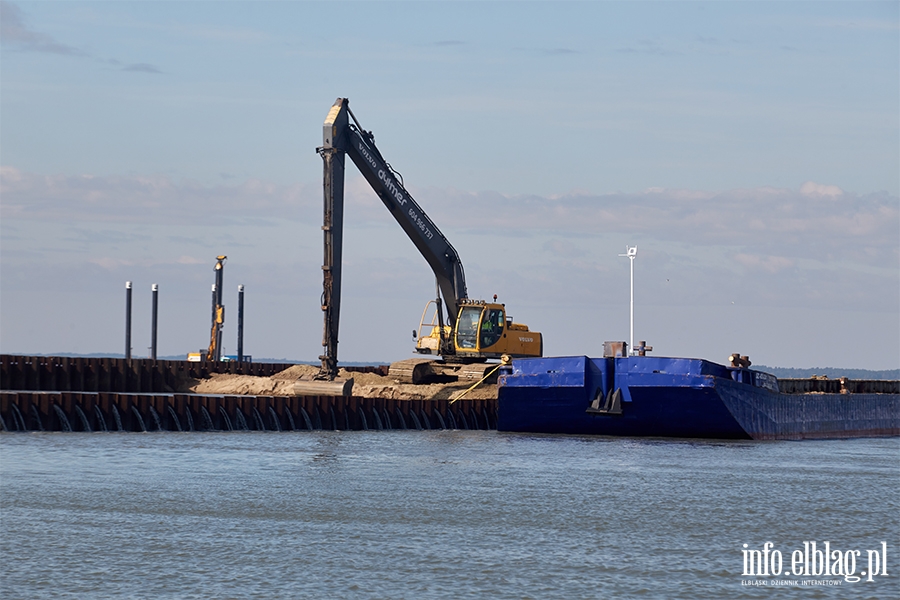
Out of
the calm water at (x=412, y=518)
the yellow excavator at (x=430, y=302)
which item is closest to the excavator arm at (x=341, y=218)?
the yellow excavator at (x=430, y=302)

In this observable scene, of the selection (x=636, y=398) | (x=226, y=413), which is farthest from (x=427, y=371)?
(x=636, y=398)

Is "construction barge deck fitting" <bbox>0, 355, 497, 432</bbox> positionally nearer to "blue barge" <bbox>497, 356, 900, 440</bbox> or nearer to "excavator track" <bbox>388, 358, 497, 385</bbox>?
"excavator track" <bbox>388, 358, 497, 385</bbox>

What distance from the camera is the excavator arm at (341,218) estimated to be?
41.2 m

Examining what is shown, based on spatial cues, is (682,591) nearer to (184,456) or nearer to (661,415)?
(184,456)

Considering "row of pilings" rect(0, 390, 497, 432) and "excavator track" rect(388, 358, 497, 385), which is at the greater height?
"excavator track" rect(388, 358, 497, 385)

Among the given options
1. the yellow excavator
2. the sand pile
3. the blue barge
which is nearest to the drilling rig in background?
the sand pile

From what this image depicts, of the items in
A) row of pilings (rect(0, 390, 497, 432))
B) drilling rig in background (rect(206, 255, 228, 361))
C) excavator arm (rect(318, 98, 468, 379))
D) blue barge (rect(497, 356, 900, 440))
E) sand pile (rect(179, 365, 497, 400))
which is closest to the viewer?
row of pilings (rect(0, 390, 497, 432))

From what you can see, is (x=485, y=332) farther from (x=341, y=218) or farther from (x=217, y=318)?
(x=217, y=318)

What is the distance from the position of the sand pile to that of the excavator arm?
215 cm

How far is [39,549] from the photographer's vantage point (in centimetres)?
1567

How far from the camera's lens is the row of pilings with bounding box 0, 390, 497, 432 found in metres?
32.0

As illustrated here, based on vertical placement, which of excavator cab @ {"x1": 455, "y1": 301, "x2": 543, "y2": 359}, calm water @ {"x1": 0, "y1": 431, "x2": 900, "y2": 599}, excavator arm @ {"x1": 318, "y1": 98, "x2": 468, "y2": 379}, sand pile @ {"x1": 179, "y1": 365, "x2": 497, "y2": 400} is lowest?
calm water @ {"x1": 0, "y1": 431, "x2": 900, "y2": 599}

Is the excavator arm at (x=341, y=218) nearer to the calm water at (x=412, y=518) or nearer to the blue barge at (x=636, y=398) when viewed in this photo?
the blue barge at (x=636, y=398)

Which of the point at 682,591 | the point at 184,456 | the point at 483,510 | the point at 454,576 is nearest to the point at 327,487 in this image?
the point at 483,510
